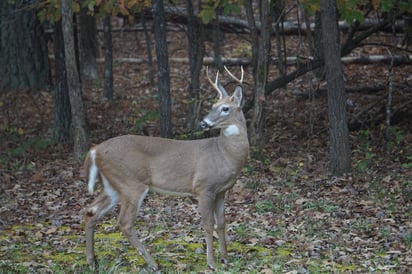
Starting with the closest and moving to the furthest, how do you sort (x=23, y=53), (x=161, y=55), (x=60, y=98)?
(x=161, y=55), (x=60, y=98), (x=23, y=53)

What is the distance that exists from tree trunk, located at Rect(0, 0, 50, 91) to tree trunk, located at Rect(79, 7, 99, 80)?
4.95ft

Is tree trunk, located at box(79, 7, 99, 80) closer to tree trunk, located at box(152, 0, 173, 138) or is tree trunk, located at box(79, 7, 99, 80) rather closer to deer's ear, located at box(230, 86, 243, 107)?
tree trunk, located at box(152, 0, 173, 138)

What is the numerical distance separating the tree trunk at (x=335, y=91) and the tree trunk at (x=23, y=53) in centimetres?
722

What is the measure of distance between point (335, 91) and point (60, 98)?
5207 millimetres

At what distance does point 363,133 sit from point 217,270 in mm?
5687

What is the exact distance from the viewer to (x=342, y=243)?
24.7 ft

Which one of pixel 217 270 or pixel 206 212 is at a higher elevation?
pixel 206 212

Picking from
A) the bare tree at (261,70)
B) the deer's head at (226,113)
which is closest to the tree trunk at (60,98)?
the bare tree at (261,70)

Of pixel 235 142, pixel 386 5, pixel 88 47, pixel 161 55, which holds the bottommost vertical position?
pixel 235 142

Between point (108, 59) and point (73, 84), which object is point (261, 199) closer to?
point (73, 84)

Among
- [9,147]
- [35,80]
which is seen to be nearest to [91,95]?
[35,80]

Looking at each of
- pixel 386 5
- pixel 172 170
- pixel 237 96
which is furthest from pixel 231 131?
pixel 386 5

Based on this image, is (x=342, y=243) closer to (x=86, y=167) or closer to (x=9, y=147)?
(x=86, y=167)

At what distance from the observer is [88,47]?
57.5ft
